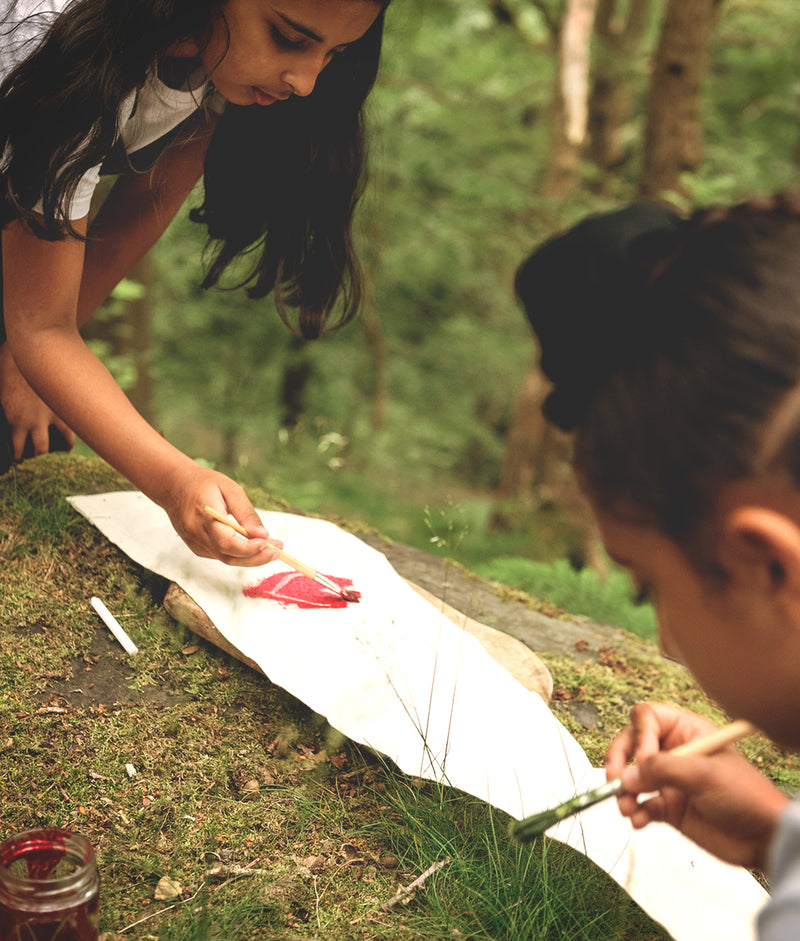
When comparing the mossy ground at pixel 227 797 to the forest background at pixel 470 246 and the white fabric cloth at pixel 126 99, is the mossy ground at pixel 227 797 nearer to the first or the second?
the white fabric cloth at pixel 126 99

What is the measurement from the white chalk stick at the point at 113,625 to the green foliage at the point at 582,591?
170 cm

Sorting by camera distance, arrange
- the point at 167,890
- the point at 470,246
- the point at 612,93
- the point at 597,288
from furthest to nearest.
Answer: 1. the point at 470,246
2. the point at 612,93
3. the point at 167,890
4. the point at 597,288

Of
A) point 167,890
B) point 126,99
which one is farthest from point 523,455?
point 167,890

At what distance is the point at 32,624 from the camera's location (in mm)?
1926

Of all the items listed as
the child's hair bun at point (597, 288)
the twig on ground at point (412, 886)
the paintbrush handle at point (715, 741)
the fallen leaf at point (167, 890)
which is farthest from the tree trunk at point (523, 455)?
the child's hair bun at point (597, 288)

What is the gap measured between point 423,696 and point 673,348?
1159 mm

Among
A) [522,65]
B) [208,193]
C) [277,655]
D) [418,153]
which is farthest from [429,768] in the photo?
[522,65]

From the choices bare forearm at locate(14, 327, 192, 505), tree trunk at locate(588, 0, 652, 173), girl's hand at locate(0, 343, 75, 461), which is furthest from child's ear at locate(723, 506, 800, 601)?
tree trunk at locate(588, 0, 652, 173)

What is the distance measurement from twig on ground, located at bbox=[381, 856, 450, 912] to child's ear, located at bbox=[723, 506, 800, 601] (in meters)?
0.85

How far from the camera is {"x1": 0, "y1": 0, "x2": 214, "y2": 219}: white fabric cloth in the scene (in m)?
1.83

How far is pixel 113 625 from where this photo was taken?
1959mm

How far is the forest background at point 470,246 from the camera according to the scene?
16.7ft

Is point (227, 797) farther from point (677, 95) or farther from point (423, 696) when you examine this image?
point (677, 95)

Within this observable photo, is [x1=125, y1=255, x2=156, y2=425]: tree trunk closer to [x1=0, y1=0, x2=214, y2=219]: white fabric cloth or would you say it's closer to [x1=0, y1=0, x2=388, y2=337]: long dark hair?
[x1=0, y1=0, x2=388, y2=337]: long dark hair
